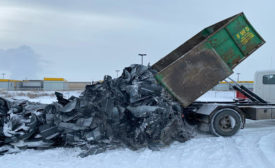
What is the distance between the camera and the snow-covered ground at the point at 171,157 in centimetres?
470

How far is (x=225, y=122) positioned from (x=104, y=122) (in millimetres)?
4007

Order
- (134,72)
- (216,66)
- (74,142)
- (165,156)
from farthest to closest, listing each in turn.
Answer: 1. (134,72)
2. (216,66)
3. (74,142)
4. (165,156)

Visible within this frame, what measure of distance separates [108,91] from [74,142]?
5.71 feet

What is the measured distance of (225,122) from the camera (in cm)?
710

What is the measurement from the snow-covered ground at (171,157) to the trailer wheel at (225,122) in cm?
72

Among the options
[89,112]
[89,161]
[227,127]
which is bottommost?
[89,161]

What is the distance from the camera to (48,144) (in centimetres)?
597

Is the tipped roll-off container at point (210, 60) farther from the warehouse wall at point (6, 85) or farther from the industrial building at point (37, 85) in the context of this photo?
the warehouse wall at point (6, 85)

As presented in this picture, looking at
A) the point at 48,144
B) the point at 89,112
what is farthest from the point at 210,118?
the point at 48,144

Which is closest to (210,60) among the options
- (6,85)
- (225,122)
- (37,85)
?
(225,122)

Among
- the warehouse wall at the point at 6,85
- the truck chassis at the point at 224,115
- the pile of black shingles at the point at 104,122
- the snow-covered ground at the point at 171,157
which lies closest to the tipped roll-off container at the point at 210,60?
the pile of black shingles at the point at 104,122

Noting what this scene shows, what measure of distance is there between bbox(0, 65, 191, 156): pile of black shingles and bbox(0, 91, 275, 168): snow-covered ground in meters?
0.32

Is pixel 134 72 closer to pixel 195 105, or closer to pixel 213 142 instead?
pixel 195 105

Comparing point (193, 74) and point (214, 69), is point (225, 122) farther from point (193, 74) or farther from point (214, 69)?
point (193, 74)
